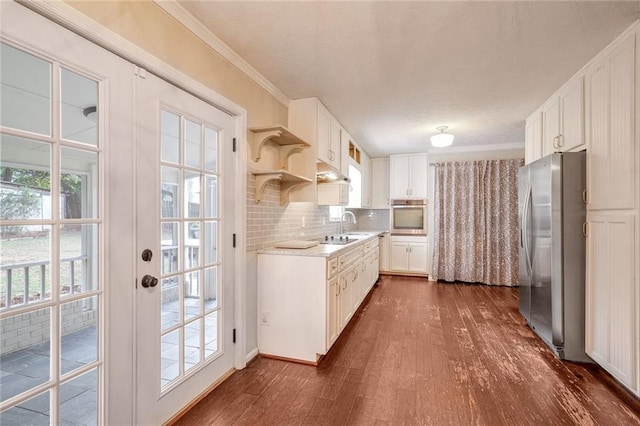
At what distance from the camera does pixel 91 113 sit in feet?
4.66

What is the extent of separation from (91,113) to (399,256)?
5506 millimetres

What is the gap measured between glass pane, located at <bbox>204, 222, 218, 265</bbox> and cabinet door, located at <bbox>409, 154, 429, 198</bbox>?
4580 millimetres

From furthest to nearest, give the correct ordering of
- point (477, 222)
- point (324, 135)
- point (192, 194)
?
Result: point (477, 222)
point (324, 135)
point (192, 194)

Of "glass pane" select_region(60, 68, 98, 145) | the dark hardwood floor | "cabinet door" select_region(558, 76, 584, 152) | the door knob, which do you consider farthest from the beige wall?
"cabinet door" select_region(558, 76, 584, 152)

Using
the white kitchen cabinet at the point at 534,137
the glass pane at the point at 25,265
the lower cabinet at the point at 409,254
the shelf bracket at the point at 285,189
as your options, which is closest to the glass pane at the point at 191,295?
the glass pane at the point at 25,265

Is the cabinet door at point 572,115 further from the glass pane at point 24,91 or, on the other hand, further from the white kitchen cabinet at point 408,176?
the glass pane at point 24,91

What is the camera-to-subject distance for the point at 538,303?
2.98 meters

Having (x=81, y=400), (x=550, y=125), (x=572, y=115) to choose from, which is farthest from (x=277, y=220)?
(x=550, y=125)

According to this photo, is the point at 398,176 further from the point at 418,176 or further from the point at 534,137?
the point at 534,137

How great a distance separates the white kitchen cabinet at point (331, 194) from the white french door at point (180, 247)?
1725 mm

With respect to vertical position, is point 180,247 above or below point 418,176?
below

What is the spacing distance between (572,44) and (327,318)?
2.81m

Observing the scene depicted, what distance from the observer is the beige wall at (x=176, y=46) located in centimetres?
146

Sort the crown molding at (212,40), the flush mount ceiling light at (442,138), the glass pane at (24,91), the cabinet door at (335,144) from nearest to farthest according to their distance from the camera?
the glass pane at (24,91), the crown molding at (212,40), the cabinet door at (335,144), the flush mount ceiling light at (442,138)
